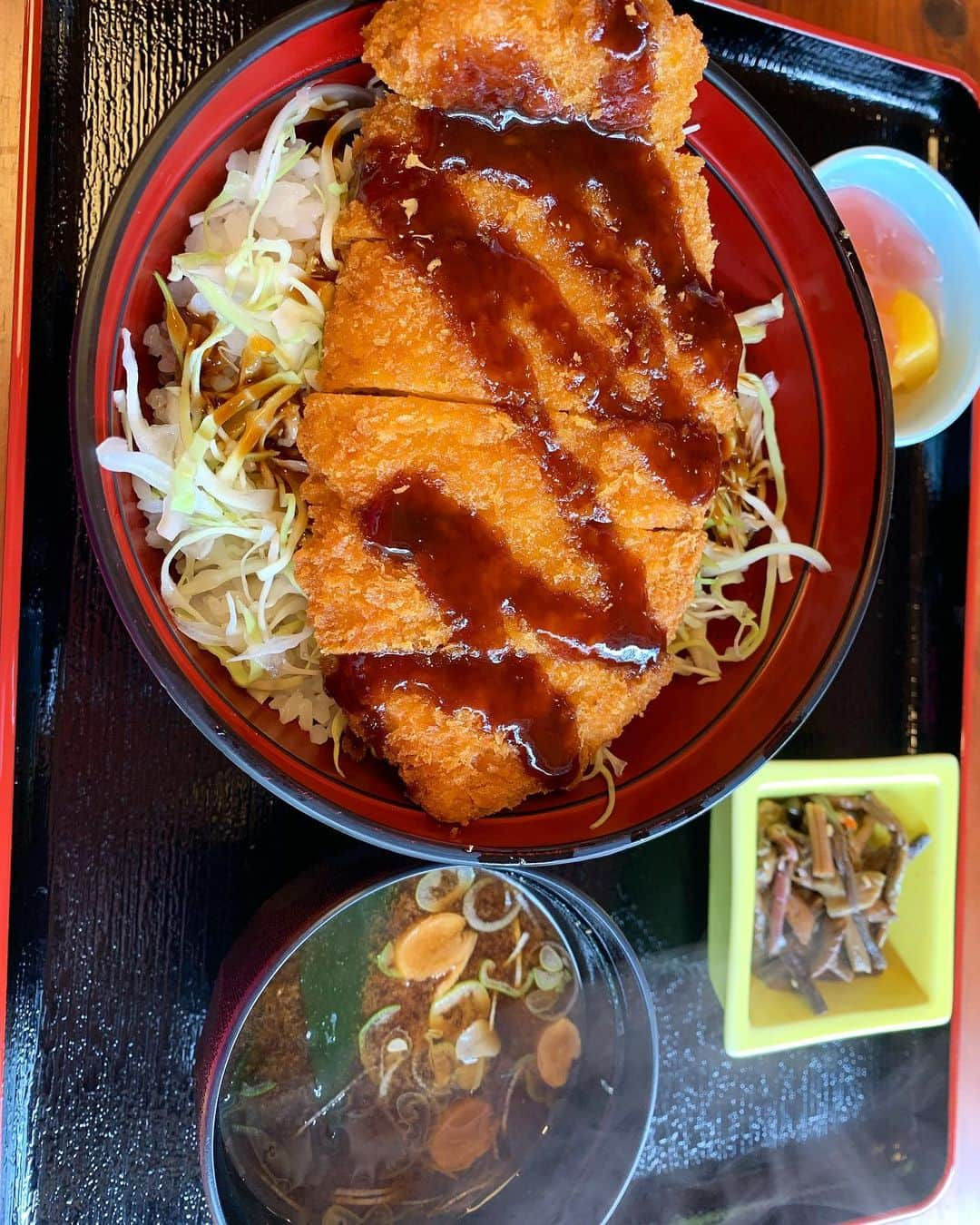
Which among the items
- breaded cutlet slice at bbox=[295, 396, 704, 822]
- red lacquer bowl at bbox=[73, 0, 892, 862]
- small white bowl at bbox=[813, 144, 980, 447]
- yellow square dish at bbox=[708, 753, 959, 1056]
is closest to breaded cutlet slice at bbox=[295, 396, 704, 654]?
breaded cutlet slice at bbox=[295, 396, 704, 822]

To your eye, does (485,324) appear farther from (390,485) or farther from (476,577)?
(476,577)

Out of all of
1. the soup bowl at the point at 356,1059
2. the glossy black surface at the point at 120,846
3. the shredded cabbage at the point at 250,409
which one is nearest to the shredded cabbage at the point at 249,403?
the shredded cabbage at the point at 250,409

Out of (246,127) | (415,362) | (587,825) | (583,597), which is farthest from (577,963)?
(246,127)

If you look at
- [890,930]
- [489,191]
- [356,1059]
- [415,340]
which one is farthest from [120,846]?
[890,930]

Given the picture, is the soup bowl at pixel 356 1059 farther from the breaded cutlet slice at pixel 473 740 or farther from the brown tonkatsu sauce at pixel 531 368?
the brown tonkatsu sauce at pixel 531 368

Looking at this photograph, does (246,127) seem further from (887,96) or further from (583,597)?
(887,96)
